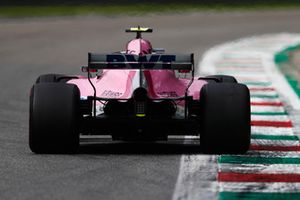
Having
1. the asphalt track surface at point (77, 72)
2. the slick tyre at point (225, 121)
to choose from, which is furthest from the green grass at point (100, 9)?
the slick tyre at point (225, 121)

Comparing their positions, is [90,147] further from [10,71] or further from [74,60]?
[74,60]

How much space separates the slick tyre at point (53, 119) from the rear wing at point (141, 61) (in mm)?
585

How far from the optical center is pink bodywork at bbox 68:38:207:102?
1182cm

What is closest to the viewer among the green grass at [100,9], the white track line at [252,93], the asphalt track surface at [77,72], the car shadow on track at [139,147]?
the white track line at [252,93]

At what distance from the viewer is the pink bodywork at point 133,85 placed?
11.8 metres

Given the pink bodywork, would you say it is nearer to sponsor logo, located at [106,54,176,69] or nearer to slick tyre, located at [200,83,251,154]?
sponsor logo, located at [106,54,176,69]

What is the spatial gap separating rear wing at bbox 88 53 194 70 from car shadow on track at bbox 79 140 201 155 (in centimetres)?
84

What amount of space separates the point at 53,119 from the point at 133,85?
98 centimetres

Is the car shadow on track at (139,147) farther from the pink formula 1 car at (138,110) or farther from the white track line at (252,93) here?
the white track line at (252,93)

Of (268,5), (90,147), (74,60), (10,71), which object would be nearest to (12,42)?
(74,60)

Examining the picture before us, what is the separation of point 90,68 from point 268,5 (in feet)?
107

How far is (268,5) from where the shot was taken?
43.9 metres

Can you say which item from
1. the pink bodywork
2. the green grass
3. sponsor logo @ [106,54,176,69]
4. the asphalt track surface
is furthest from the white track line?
the green grass

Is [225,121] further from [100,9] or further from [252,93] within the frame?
[100,9]
